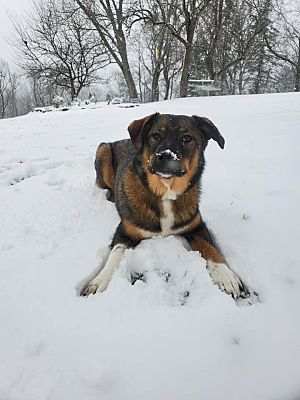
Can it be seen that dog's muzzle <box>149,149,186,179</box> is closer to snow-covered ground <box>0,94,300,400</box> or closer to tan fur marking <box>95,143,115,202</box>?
snow-covered ground <box>0,94,300,400</box>

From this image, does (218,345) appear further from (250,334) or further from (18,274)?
(18,274)

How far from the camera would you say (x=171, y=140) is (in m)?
2.52

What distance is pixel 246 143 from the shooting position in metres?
5.36

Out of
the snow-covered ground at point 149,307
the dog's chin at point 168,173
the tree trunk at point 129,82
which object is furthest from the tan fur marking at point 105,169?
the tree trunk at point 129,82

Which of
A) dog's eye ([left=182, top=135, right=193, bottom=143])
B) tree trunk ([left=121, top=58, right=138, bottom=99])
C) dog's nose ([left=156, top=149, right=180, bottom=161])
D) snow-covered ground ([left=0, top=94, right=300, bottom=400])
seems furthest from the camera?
tree trunk ([left=121, top=58, right=138, bottom=99])

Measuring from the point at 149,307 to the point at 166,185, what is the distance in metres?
1.09

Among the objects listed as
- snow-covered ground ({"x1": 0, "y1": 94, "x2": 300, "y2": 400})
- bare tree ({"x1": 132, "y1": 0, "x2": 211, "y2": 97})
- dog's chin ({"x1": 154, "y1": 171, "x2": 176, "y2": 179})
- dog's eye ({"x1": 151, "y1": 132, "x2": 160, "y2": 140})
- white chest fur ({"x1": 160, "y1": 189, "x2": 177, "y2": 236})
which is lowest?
snow-covered ground ({"x1": 0, "y1": 94, "x2": 300, "y2": 400})

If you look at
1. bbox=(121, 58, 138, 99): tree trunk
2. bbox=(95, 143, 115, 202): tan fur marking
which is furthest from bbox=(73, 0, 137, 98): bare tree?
bbox=(95, 143, 115, 202): tan fur marking

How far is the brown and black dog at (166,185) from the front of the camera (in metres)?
2.42

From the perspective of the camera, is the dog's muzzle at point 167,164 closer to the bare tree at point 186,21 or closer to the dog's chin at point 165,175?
the dog's chin at point 165,175

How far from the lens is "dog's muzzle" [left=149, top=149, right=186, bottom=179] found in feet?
7.66

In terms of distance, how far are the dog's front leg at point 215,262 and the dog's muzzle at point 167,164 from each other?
1.91ft

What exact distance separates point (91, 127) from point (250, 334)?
7.16 metres

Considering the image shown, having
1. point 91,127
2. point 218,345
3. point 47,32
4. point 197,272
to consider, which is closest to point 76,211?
point 197,272
